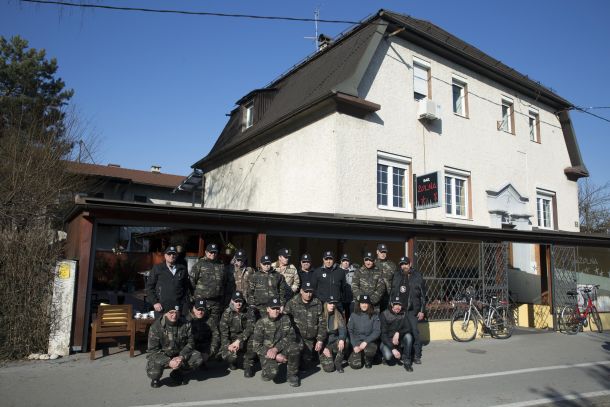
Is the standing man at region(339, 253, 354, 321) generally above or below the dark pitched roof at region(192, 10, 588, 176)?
below

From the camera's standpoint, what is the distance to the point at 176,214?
8.29m

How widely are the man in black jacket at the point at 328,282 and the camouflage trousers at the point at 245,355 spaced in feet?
5.81

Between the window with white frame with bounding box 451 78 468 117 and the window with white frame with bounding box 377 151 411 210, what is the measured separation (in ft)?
12.7

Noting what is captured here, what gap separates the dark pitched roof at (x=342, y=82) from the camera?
13.4 metres

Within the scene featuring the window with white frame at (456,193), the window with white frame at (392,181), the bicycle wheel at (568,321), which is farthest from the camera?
the window with white frame at (456,193)

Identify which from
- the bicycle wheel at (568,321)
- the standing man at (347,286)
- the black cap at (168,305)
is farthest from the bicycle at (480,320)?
the black cap at (168,305)

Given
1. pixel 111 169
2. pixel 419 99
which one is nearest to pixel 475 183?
pixel 419 99

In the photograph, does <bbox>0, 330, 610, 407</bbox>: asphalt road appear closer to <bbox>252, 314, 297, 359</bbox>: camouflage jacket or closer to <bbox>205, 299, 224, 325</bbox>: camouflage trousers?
<bbox>252, 314, 297, 359</bbox>: camouflage jacket

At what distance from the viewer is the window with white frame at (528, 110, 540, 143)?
1975 centimetres

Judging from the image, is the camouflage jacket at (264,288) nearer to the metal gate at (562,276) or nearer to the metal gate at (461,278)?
the metal gate at (461,278)

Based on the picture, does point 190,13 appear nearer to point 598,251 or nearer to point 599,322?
point 599,322

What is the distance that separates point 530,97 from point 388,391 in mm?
17331

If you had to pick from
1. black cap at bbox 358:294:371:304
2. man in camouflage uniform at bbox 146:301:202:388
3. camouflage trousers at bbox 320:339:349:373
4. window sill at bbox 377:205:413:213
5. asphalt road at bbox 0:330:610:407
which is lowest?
asphalt road at bbox 0:330:610:407

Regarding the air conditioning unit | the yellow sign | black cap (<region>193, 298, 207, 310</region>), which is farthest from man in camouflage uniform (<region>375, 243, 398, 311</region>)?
the air conditioning unit
